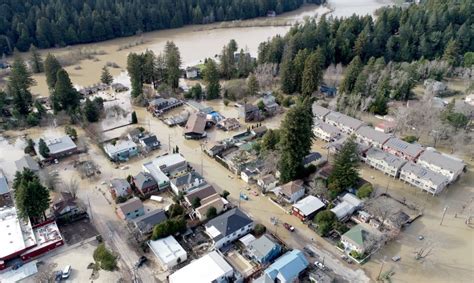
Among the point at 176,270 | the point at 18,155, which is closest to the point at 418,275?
the point at 176,270

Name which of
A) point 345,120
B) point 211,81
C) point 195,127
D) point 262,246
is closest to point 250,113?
point 195,127

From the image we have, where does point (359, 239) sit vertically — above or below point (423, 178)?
below

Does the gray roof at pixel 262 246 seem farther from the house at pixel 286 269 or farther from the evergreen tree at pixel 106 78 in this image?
the evergreen tree at pixel 106 78

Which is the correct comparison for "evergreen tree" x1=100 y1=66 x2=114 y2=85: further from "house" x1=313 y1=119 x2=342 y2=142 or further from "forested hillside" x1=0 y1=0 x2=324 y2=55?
"house" x1=313 y1=119 x2=342 y2=142

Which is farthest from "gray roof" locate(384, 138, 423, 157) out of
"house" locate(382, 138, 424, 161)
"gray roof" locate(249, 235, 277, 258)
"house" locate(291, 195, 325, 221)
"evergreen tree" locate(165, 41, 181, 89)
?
"evergreen tree" locate(165, 41, 181, 89)

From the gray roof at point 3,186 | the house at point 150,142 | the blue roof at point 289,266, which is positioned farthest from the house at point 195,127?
the blue roof at point 289,266

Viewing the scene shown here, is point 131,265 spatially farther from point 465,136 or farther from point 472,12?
point 472,12

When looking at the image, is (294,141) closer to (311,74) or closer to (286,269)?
(286,269)
